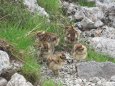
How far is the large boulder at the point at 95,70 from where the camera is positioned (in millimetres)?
8719

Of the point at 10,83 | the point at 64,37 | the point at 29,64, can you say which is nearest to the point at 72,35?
the point at 64,37

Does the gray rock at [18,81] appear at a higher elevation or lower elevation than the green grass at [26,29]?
lower

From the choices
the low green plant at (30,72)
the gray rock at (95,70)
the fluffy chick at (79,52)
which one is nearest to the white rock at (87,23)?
the fluffy chick at (79,52)

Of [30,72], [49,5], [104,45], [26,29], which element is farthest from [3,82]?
[49,5]

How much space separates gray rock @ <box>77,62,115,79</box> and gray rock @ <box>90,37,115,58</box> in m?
1.47

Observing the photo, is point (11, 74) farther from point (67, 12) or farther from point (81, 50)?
point (67, 12)

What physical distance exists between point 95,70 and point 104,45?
2057mm

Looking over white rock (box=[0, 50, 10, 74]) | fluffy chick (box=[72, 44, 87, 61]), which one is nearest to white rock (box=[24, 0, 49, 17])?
fluffy chick (box=[72, 44, 87, 61])

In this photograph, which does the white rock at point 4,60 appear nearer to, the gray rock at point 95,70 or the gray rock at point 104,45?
the gray rock at point 95,70

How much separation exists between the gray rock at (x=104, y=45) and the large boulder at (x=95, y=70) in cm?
147

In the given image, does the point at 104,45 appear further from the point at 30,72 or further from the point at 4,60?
the point at 4,60

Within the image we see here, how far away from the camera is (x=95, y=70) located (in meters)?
8.80

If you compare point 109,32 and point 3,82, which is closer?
point 3,82

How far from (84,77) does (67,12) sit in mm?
4322
